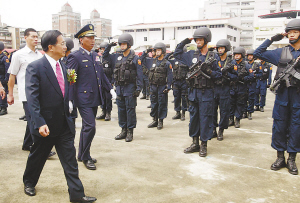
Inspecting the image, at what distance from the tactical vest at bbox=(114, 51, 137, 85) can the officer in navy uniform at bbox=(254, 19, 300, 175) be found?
8.92 ft

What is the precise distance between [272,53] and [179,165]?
2.43 meters

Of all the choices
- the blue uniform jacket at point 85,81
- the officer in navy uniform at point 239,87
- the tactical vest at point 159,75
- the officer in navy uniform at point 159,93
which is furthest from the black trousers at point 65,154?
the officer in navy uniform at point 239,87

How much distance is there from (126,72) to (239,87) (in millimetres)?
3711

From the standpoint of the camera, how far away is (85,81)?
417cm

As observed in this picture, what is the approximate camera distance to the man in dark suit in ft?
9.04

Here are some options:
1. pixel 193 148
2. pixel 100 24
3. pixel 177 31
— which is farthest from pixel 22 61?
pixel 100 24

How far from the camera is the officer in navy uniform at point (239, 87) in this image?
286 inches

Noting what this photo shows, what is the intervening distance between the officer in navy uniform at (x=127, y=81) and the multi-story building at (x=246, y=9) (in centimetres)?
6177

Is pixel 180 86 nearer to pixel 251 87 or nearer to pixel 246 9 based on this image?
pixel 251 87

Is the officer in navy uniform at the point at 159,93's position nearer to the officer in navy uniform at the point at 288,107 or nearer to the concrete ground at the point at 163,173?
the concrete ground at the point at 163,173

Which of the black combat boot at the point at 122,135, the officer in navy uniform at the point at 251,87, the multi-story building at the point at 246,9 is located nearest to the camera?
the black combat boot at the point at 122,135

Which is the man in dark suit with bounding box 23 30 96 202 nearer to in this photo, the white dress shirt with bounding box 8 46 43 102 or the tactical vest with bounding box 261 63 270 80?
the white dress shirt with bounding box 8 46 43 102

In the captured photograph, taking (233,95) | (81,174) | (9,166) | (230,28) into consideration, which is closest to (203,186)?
(81,174)

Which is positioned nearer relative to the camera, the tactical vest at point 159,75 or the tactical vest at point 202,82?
the tactical vest at point 202,82
